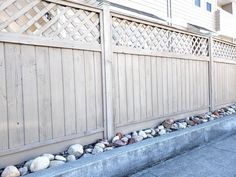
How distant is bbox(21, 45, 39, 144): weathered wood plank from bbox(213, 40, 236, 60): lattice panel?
12.9ft

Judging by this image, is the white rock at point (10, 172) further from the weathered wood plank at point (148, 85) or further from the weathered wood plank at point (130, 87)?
the weathered wood plank at point (148, 85)

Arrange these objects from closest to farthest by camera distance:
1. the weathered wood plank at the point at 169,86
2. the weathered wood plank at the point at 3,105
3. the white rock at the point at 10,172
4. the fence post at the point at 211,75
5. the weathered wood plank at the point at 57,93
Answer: the white rock at the point at 10,172 < the weathered wood plank at the point at 3,105 < the weathered wood plank at the point at 57,93 < the weathered wood plank at the point at 169,86 < the fence post at the point at 211,75

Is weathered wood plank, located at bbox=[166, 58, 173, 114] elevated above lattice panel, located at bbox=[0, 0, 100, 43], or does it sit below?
below

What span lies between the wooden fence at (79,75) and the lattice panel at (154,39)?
0.01 m

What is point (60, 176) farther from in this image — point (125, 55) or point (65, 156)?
point (125, 55)

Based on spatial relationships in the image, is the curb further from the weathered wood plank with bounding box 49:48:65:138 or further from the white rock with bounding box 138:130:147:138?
the weathered wood plank with bounding box 49:48:65:138

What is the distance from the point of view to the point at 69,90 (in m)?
2.53

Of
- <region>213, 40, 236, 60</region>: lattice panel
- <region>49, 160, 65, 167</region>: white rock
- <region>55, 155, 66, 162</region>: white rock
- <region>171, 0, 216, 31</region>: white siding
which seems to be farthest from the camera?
<region>171, 0, 216, 31</region>: white siding

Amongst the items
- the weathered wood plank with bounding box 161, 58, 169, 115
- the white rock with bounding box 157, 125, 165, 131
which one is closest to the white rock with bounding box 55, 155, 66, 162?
the white rock with bounding box 157, 125, 165, 131

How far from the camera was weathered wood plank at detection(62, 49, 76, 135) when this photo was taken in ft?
8.18

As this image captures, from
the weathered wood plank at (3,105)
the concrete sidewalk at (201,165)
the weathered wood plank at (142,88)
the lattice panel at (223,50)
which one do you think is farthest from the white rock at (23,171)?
the lattice panel at (223,50)

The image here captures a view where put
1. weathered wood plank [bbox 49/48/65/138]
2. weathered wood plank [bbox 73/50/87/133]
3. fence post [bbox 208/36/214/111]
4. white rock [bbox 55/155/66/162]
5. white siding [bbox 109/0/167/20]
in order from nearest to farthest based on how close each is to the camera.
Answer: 1. white rock [bbox 55/155/66/162]
2. weathered wood plank [bbox 49/48/65/138]
3. weathered wood plank [bbox 73/50/87/133]
4. fence post [bbox 208/36/214/111]
5. white siding [bbox 109/0/167/20]

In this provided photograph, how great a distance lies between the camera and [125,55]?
3141 mm

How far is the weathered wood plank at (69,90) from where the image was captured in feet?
8.18
